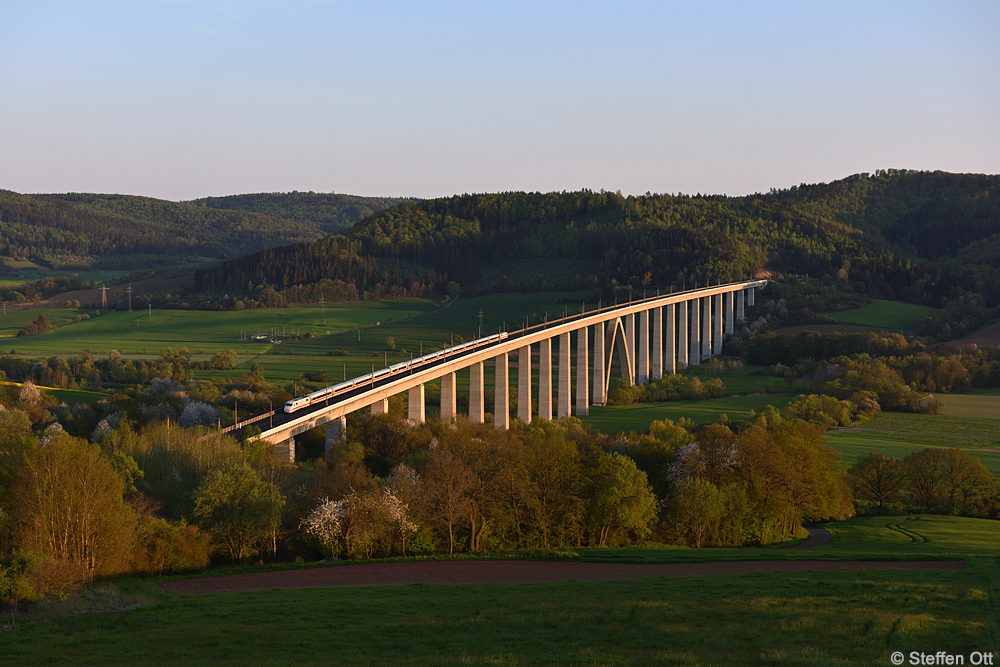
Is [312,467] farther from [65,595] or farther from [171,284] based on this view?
[171,284]

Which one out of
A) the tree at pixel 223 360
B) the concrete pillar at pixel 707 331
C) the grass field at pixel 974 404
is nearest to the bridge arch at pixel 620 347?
the concrete pillar at pixel 707 331

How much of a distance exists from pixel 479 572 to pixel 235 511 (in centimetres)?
966

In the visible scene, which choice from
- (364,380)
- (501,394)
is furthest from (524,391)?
(364,380)

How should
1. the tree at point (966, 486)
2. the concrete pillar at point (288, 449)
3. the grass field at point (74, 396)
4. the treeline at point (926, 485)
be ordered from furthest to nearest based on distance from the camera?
the grass field at point (74, 396)
the treeline at point (926, 485)
the tree at point (966, 486)
the concrete pillar at point (288, 449)

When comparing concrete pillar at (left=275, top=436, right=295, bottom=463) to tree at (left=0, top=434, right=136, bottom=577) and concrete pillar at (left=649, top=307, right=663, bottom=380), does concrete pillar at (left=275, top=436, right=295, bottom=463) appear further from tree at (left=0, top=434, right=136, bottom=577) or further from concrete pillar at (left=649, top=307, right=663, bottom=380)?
concrete pillar at (left=649, top=307, right=663, bottom=380)

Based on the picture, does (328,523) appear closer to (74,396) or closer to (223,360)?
(74,396)

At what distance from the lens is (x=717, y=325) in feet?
442

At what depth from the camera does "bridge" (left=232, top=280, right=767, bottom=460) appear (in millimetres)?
56906

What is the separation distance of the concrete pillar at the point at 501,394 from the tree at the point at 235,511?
1596 inches

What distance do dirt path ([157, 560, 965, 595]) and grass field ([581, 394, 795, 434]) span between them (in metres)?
38.4

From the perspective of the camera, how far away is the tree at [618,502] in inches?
1678

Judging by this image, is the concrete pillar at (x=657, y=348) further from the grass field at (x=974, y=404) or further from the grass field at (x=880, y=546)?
the grass field at (x=880, y=546)

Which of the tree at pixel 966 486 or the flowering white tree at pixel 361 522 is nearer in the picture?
the flowering white tree at pixel 361 522

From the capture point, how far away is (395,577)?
33688 millimetres
